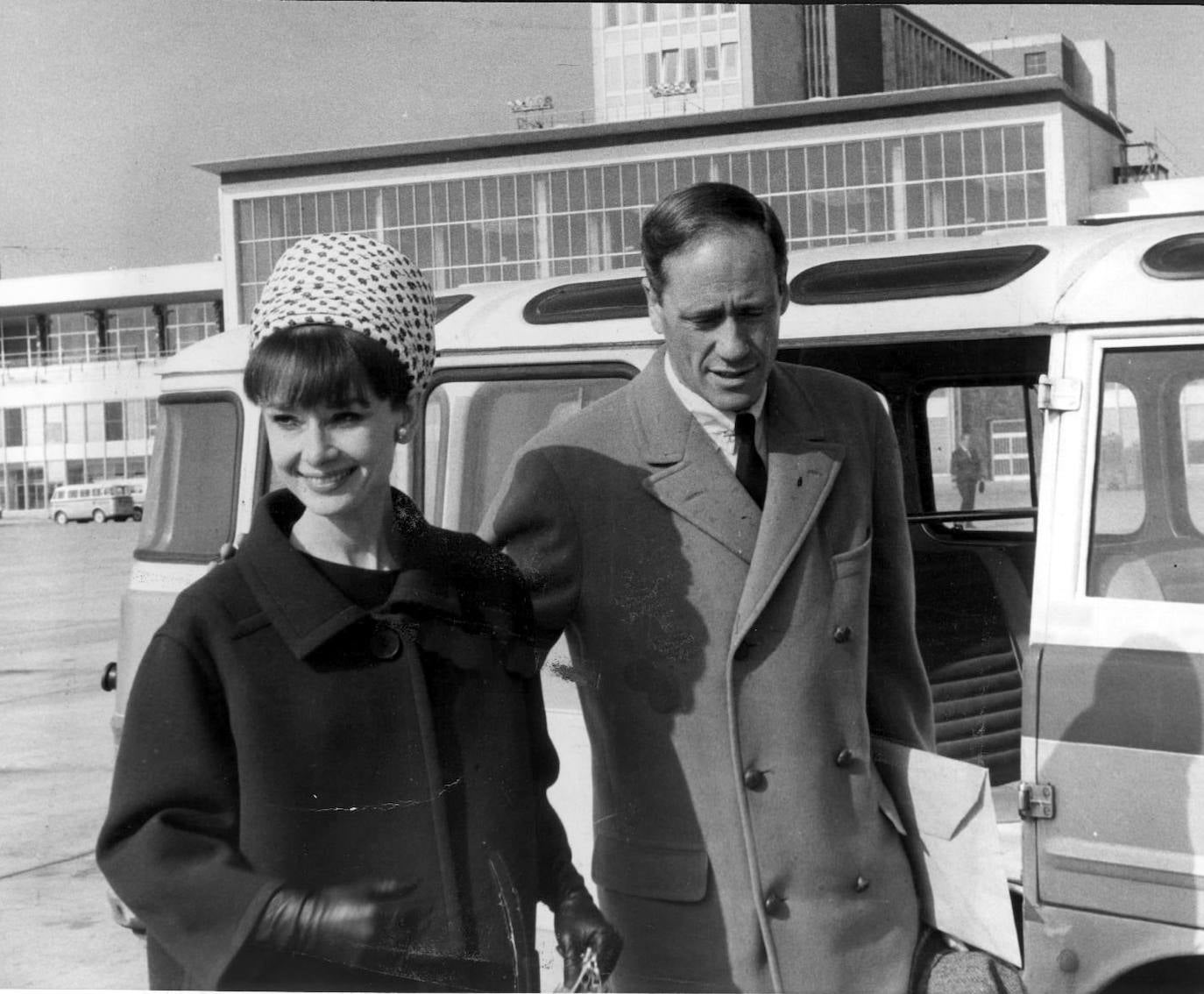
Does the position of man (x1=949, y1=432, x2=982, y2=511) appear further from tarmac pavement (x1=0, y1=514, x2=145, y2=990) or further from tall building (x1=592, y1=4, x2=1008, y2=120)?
tarmac pavement (x1=0, y1=514, x2=145, y2=990)

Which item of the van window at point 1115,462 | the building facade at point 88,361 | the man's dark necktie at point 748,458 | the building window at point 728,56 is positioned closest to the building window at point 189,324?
the building facade at point 88,361

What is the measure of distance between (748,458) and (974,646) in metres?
1.88

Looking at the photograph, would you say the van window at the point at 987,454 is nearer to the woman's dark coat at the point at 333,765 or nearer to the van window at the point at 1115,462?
the van window at the point at 1115,462

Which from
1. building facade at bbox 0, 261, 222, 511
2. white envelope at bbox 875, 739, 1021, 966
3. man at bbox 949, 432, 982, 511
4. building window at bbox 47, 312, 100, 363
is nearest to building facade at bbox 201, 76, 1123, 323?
building facade at bbox 0, 261, 222, 511

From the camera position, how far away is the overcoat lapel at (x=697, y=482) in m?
1.95

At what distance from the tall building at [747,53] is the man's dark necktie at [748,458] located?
959 millimetres

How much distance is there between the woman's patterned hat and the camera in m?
1.66

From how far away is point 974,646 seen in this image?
3.65 metres

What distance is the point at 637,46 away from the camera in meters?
2.78

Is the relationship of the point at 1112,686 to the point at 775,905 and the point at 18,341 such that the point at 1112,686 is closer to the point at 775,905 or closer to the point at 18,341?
the point at 775,905

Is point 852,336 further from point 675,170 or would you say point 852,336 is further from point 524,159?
point 524,159

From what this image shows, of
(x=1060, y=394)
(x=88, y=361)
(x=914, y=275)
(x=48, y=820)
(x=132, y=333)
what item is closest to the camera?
(x=1060, y=394)

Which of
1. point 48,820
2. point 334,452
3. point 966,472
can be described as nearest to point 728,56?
point 334,452

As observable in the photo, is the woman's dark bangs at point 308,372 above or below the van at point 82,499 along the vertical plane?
above
